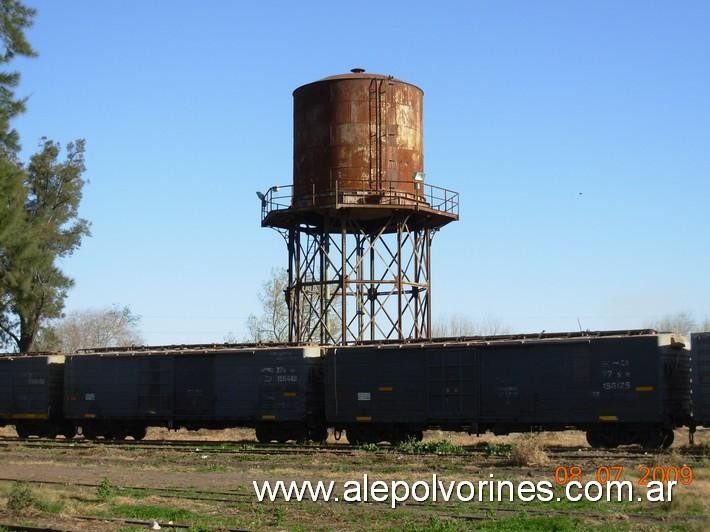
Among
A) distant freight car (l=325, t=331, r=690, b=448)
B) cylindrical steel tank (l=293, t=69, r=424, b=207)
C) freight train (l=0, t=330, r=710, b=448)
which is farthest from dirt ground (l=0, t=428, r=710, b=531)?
cylindrical steel tank (l=293, t=69, r=424, b=207)

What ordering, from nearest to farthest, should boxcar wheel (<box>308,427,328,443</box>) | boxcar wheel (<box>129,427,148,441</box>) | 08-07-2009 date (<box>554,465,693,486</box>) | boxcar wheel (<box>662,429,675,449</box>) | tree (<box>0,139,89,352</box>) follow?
1. 08-07-2009 date (<box>554,465,693,486</box>)
2. boxcar wheel (<box>662,429,675,449</box>)
3. boxcar wheel (<box>308,427,328,443</box>)
4. boxcar wheel (<box>129,427,148,441</box>)
5. tree (<box>0,139,89,352</box>)

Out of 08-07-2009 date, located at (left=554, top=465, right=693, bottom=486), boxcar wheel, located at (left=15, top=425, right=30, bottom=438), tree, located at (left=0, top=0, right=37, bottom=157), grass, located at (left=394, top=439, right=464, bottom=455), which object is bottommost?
boxcar wheel, located at (left=15, top=425, right=30, bottom=438)

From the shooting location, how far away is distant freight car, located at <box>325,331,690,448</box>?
26.5 metres

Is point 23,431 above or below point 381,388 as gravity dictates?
below

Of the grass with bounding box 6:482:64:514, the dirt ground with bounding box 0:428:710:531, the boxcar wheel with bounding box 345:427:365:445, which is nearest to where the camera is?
the dirt ground with bounding box 0:428:710:531

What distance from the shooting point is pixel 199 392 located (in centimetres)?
3347

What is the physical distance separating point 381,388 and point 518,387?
4.47m

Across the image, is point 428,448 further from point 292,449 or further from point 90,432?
point 90,432

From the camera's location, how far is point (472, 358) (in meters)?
29.0

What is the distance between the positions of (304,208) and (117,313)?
195 feet

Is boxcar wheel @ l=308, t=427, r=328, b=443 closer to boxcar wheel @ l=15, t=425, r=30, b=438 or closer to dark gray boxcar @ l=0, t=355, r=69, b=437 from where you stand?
dark gray boxcar @ l=0, t=355, r=69, b=437

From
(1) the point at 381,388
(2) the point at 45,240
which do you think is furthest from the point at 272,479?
(2) the point at 45,240

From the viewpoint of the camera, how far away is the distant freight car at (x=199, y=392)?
31609 millimetres

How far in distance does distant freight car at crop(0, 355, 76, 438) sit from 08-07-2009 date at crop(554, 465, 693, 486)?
22.8 metres
